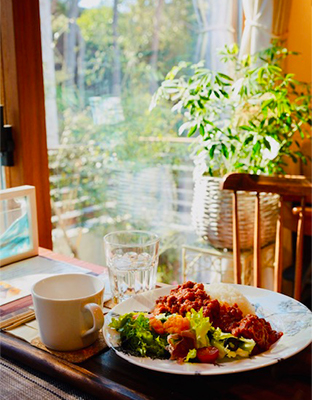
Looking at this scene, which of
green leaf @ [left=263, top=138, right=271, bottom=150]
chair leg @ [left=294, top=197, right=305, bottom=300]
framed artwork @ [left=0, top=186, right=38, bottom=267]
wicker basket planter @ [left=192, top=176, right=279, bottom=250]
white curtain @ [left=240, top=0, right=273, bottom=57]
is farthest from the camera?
white curtain @ [left=240, top=0, right=273, bottom=57]

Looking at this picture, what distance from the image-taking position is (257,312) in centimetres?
85

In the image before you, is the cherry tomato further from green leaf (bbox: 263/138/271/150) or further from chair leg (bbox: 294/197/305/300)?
green leaf (bbox: 263/138/271/150)

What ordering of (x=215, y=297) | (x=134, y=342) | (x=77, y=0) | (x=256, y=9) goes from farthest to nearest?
1. (x=77, y=0)
2. (x=256, y=9)
3. (x=215, y=297)
4. (x=134, y=342)

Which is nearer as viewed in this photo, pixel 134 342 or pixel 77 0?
pixel 134 342

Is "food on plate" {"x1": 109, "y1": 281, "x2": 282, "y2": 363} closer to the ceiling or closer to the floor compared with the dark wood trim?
closer to the floor

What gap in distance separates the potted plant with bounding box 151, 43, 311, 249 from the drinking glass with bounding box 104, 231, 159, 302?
102 cm

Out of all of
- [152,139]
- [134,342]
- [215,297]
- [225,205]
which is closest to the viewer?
[134,342]

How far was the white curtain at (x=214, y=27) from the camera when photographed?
2.46 metres

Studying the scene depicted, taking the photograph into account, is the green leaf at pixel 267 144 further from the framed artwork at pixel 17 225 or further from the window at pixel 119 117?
the framed artwork at pixel 17 225

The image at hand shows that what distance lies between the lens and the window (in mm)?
2461

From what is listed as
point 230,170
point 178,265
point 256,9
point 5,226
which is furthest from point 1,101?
point 178,265

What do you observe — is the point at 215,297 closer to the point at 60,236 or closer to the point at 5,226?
the point at 5,226

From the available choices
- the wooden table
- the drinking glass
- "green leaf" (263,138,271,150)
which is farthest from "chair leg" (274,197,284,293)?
the wooden table

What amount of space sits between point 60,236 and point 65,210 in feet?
0.46
